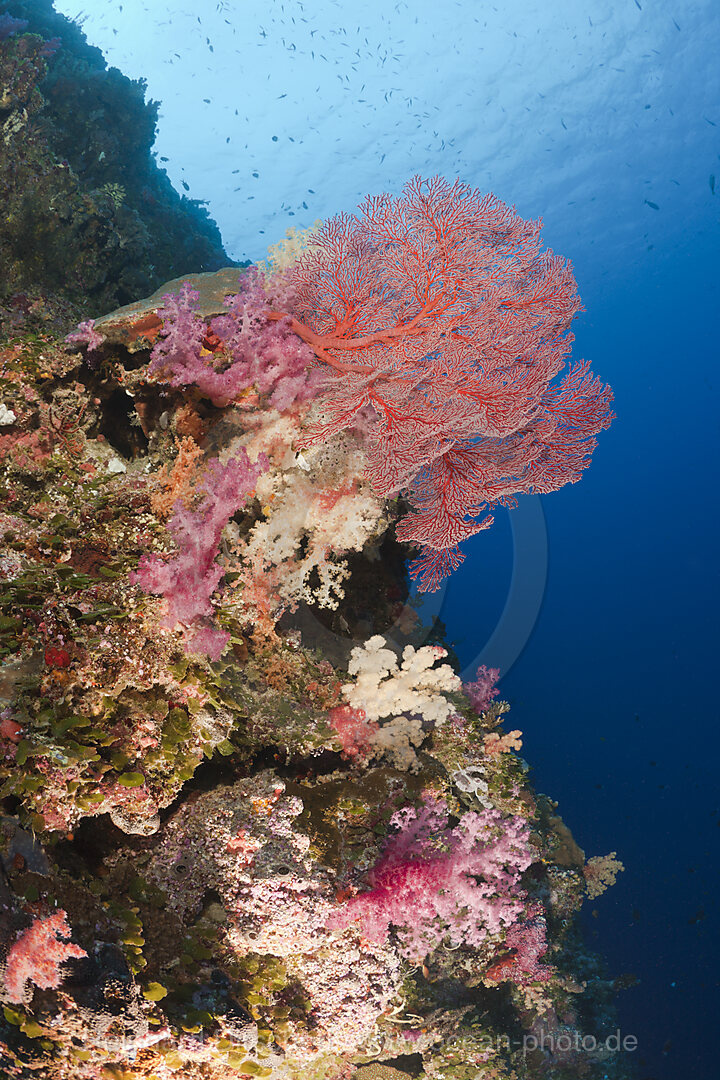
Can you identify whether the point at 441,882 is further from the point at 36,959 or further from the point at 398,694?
the point at 36,959

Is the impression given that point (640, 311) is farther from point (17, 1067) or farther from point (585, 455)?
point (17, 1067)

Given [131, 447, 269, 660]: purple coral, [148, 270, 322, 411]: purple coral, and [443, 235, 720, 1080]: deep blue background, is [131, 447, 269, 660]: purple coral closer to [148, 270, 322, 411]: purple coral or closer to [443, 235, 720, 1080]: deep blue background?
[148, 270, 322, 411]: purple coral

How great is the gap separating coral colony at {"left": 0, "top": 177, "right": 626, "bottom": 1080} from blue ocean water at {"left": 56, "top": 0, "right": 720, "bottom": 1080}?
22.1 meters

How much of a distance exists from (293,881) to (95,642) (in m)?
1.95

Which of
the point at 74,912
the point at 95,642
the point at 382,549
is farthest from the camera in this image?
the point at 382,549

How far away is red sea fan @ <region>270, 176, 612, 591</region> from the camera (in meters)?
4.02

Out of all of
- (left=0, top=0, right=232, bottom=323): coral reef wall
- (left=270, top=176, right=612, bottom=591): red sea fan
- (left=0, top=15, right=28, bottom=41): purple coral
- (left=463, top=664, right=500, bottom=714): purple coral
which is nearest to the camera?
(left=270, top=176, right=612, bottom=591): red sea fan

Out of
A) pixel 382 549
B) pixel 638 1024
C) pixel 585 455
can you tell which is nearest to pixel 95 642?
pixel 382 549

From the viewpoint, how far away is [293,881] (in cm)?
325

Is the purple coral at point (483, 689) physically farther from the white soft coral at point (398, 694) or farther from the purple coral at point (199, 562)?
the purple coral at point (199, 562)

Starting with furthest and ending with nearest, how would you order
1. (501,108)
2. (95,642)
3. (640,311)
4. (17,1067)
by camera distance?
1. (640,311)
2. (501,108)
3. (95,642)
4. (17,1067)

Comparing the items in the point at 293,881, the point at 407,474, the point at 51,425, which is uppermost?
the point at 407,474

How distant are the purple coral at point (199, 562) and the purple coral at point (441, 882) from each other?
1.95m

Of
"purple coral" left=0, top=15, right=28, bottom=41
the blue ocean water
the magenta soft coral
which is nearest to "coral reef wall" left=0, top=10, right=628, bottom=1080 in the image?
the magenta soft coral
